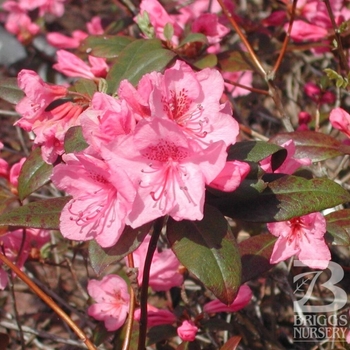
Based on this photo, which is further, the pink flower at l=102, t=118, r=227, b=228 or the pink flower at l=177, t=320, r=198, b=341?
the pink flower at l=177, t=320, r=198, b=341

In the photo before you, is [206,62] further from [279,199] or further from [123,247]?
[123,247]

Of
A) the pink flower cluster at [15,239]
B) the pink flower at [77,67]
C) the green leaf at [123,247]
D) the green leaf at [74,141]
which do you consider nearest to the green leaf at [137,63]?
the pink flower at [77,67]

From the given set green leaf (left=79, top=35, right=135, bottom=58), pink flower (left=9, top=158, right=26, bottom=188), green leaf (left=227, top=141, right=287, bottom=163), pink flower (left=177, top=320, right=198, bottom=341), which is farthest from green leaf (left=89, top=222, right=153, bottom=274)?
green leaf (left=79, top=35, right=135, bottom=58)

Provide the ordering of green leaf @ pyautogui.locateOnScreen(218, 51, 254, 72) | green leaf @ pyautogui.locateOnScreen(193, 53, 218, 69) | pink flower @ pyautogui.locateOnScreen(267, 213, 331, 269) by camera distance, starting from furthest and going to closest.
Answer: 1. green leaf @ pyautogui.locateOnScreen(218, 51, 254, 72)
2. green leaf @ pyautogui.locateOnScreen(193, 53, 218, 69)
3. pink flower @ pyautogui.locateOnScreen(267, 213, 331, 269)

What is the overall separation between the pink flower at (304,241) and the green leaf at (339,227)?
0.31 ft

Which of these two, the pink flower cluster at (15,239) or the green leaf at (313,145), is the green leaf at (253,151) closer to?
the green leaf at (313,145)

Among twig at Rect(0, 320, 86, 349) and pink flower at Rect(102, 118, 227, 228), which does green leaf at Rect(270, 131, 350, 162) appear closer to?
pink flower at Rect(102, 118, 227, 228)

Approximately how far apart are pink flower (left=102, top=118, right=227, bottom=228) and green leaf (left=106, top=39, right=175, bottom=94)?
1.34 feet

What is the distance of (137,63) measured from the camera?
1591 mm

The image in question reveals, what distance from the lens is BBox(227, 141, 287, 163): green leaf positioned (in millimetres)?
1245

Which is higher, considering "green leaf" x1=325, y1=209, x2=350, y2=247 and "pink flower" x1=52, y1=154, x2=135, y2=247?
"pink flower" x1=52, y1=154, x2=135, y2=247

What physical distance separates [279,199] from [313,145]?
46 centimetres

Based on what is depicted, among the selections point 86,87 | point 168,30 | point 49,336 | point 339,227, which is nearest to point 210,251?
point 339,227

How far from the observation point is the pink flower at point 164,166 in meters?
1.08
